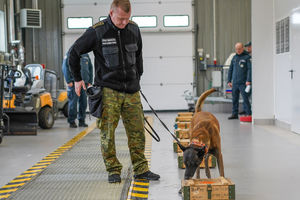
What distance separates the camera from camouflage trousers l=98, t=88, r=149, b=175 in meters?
4.23

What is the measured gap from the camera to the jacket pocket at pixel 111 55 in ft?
13.7

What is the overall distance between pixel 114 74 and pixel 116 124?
0.53m

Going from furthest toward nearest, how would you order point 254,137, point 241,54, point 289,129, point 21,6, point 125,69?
1. point 21,6
2. point 241,54
3. point 289,129
4. point 254,137
5. point 125,69

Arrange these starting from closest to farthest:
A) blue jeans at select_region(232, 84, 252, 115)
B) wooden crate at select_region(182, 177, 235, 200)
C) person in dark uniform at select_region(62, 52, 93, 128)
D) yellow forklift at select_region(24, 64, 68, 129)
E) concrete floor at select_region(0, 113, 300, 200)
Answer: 1. wooden crate at select_region(182, 177, 235, 200)
2. concrete floor at select_region(0, 113, 300, 200)
3. yellow forklift at select_region(24, 64, 68, 129)
4. person in dark uniform at select_region(62, 52, 93, 128)
5. blue jeans at select_region(232, 84, 252, 115)

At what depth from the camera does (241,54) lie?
10586mm

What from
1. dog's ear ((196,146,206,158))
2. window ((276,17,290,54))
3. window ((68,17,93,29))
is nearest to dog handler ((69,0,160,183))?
dog's ear ((196,146,206,158))

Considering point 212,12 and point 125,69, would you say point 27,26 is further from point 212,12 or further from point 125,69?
point 125,69

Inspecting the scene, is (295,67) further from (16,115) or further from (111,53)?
(16,115)

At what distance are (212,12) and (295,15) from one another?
6.63m

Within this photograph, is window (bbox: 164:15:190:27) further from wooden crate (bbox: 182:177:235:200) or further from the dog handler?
wooden crate (bbox: 182:177:235:200)

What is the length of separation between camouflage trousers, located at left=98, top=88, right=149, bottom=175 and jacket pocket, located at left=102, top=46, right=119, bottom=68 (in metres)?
0.27

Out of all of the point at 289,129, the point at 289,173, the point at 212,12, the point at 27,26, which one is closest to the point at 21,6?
the point at 27,26

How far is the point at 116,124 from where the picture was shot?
4348 millimetres

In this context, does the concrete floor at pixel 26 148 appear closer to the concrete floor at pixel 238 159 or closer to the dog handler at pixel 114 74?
the concrete floor at pixel 238 159
